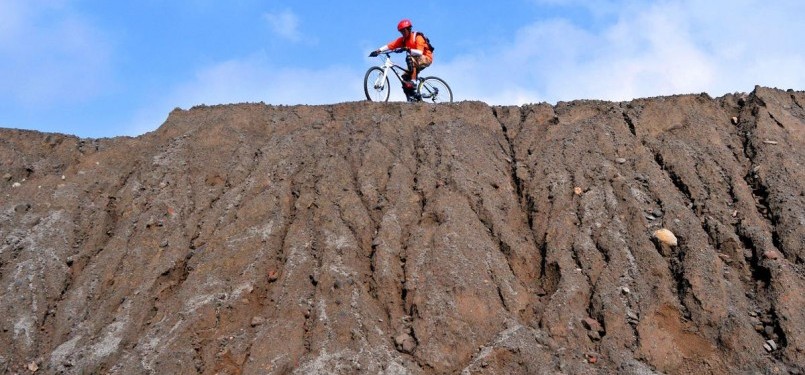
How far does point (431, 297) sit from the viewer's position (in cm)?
1373

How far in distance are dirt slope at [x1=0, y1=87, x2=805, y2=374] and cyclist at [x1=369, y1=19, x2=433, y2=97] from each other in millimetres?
1468

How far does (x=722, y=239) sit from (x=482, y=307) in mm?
4520

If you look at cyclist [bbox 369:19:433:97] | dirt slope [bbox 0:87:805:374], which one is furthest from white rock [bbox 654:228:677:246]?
cyclist [bbox 369:19:433:97]

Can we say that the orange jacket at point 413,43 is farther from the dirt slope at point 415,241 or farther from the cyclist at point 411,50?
Result: the dirt slope at point 415,241

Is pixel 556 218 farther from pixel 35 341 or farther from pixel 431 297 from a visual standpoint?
pixel 35 341

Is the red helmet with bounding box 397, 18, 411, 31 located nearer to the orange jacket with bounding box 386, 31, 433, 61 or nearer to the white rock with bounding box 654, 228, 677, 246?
the orange jacket with bounding box 386, 31, 433, 61

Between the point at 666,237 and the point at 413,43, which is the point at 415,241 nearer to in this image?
the point at 666,237

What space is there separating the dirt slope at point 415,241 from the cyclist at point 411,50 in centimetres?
147

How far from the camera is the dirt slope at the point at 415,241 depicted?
13164 millimetres

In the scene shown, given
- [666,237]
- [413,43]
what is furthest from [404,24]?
[666,237]

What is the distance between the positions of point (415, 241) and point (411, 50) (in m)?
6.20

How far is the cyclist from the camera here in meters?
19.6

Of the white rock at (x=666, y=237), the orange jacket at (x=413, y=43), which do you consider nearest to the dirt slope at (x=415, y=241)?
the white rock at (x=666, y=237)

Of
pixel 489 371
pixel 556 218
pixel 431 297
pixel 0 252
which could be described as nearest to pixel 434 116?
pixel 556 218
